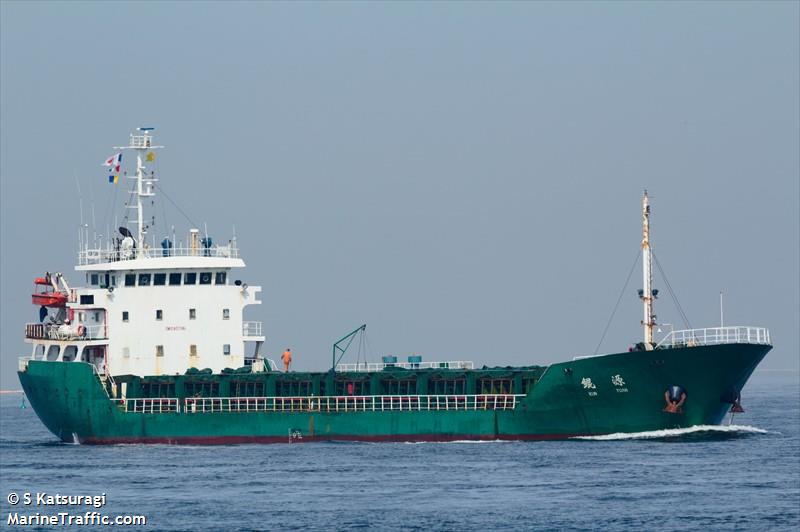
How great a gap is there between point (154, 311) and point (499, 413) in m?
15.8

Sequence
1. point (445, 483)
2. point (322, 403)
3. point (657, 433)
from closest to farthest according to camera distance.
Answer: point (445, 483), point (657, 433), point (322, 403)

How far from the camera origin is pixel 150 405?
62.6 metres

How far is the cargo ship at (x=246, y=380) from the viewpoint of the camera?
55438 mm

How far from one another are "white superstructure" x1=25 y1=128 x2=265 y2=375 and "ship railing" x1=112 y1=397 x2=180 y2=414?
5.62 feet

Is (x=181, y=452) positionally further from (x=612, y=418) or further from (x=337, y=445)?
(x=612, y=418)

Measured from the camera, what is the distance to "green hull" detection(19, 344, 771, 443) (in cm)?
5484

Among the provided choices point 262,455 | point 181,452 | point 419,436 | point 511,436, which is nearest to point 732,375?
point 511,436

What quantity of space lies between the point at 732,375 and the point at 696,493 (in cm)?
1216

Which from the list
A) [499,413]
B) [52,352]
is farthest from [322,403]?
[52,352]

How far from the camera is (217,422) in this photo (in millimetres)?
61094

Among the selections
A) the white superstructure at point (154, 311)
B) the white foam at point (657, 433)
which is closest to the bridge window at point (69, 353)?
A: the white superstructure at point (154, 311)

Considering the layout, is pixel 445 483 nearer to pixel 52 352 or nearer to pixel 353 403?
pixel 353 403

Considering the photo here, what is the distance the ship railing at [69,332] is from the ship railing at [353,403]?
5.50 metres

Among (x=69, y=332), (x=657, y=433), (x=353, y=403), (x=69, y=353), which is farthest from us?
(x=69, y=353)
